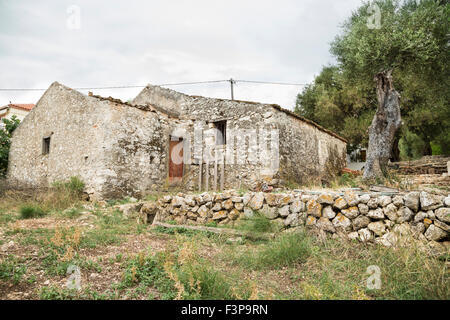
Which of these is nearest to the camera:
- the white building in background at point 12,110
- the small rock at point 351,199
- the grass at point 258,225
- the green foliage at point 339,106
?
the small rock at point 351,199

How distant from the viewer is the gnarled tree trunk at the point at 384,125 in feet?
31.6

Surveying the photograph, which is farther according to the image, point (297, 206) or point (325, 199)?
point (297, 206)

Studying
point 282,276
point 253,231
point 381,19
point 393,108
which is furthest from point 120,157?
point 381,19

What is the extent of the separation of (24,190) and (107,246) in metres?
6.63

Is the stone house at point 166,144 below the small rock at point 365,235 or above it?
above

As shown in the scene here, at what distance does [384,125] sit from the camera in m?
9.82

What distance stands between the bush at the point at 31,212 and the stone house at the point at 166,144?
1.95 metres

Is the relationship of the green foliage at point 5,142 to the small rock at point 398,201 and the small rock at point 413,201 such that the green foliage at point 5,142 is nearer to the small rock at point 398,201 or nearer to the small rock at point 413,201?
the small rock at point 398,201

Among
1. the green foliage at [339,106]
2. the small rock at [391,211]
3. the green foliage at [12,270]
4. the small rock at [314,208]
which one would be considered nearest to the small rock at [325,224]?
the small rock at [314,208]

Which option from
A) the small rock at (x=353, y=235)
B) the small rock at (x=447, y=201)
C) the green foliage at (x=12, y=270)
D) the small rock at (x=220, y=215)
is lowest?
the green foliage at (x=12, y=270)

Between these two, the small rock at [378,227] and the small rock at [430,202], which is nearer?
the small rock at [430,202]

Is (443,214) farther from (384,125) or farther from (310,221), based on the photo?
(384,125)

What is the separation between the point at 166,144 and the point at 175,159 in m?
0.72

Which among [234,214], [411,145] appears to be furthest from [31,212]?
[411,145]
